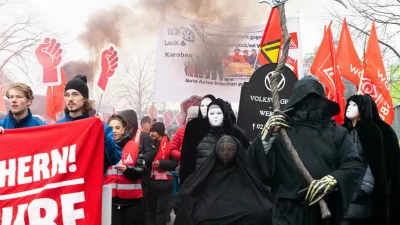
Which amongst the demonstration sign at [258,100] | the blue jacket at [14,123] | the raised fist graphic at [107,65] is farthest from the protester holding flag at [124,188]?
the raised fist graphic at [107,65]

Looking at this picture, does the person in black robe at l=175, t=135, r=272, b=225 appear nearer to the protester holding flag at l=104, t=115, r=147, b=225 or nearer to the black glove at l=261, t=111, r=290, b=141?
the protester holding flag at l=104, t=115, r=147, b=225

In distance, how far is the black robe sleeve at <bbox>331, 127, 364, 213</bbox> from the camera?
4227 mm

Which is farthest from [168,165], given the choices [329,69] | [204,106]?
[329,69]

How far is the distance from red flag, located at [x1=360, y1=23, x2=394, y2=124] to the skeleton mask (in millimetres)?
4416

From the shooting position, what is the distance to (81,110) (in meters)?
5.30

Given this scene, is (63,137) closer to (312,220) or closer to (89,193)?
(89,193)

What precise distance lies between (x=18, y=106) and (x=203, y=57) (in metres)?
8.40

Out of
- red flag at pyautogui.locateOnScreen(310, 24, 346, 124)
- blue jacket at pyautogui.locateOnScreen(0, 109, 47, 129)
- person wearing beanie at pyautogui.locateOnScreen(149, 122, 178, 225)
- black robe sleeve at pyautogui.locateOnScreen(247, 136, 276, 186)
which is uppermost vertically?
red flag at pyautogui.locateOnScreen(310, 24, 346, 124)

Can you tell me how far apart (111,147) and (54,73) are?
24.0 feet

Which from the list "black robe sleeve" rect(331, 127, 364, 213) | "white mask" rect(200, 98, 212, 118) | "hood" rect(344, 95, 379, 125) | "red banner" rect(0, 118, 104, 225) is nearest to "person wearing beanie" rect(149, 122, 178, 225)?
"white mask" rect(200, 98, 212, 118)

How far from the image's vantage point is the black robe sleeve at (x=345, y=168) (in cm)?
423

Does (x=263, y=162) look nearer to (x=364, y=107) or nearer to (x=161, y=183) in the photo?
(x=364, y=107)

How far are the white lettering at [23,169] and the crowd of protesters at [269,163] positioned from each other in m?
0.33

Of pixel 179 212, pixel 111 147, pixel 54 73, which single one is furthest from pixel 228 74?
pixel 111 147
